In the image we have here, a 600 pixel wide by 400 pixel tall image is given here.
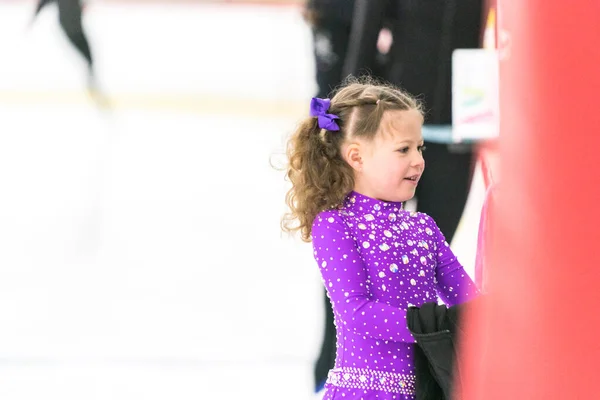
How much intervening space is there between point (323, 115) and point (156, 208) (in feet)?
3.50

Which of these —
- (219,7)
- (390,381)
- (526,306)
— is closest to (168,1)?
(219,7)

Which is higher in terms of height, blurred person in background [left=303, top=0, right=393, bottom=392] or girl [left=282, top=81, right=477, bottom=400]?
blurred person in background [left=303, top=0, right=393, bottom=392]

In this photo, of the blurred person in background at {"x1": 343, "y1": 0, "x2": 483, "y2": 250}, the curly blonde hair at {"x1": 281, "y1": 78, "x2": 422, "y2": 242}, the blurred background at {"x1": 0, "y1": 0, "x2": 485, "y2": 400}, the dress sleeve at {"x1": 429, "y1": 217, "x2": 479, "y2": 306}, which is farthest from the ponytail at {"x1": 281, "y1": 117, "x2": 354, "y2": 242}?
the blurred person in background at {"x1": 343, "y1": 0, "x2": 483, "y2": 250}

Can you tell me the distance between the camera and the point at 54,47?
240 centimetres

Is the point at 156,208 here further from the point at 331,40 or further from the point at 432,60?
the point at 432,60

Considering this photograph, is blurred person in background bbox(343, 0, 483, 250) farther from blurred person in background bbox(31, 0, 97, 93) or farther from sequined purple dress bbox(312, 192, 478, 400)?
sequined purple dress bbox(312, 192, 478, 400)

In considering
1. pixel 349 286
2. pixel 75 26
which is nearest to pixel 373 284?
pixel 349 286

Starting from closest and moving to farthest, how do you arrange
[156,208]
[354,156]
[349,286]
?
[349,286], [354,156], [156,208]

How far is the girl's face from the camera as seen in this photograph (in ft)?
4.47

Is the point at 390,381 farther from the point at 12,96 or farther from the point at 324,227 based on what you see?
the point at 12,96

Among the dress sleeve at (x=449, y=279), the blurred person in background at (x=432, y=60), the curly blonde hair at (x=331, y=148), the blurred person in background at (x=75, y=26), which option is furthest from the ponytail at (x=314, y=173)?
the blurred person in background at (x=75, y=26)

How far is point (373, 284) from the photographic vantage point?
1.31 metres

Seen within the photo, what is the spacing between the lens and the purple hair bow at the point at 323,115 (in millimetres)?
1438

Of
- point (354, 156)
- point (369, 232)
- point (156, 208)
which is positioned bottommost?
point (156, 208)
